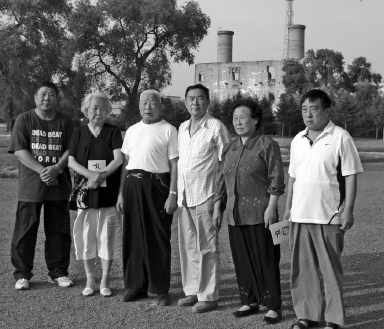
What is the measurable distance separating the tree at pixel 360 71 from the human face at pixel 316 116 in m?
57.1

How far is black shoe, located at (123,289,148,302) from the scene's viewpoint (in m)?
5.29

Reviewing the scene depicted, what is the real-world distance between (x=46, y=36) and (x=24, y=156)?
77.1 feet

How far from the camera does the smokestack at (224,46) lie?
78688mm

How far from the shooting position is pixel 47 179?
569cm

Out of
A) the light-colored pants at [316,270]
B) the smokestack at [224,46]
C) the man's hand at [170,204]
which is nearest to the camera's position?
the light-colored pants at [316,270]

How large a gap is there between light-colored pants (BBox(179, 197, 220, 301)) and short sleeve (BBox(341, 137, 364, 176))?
1.30 meters

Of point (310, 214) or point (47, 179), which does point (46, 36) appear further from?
point (310, 214)

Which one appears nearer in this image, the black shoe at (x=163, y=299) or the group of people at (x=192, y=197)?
the group of people at (x=192, y=197)

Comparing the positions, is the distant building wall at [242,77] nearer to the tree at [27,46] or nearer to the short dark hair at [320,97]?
the tree at [27,46]

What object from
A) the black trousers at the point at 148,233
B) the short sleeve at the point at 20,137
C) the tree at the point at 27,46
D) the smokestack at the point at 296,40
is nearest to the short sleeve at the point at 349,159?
the black trousers at the point at 148,233

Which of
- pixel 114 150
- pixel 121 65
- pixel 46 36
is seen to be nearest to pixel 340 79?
pixel 121 65

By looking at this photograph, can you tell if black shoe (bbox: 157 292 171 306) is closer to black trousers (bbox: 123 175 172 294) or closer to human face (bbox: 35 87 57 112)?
black trousers (bbox: 123 175 172 294)

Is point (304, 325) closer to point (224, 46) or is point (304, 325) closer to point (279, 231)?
point (279, 231)

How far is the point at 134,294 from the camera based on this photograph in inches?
210
